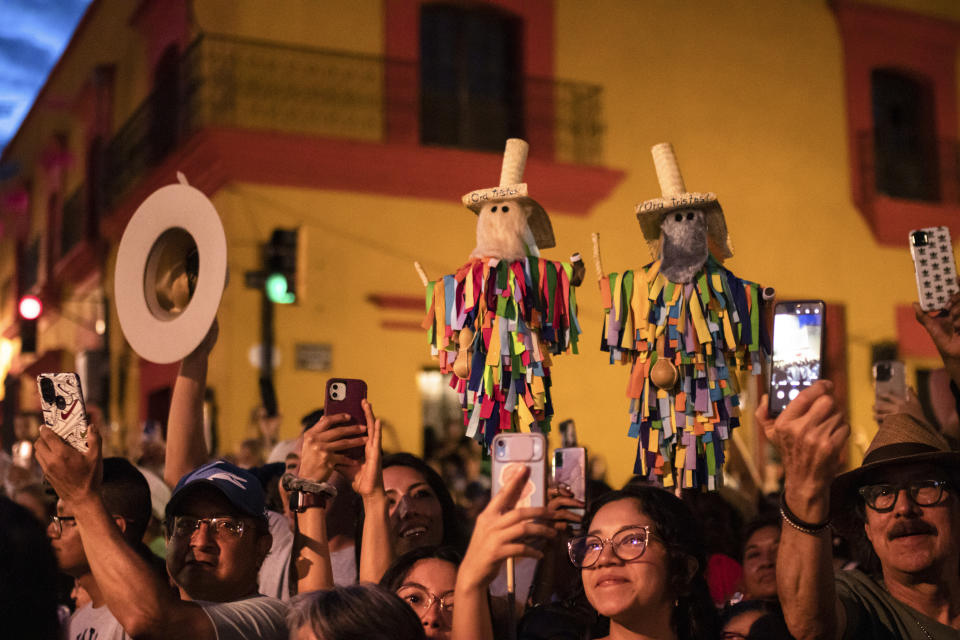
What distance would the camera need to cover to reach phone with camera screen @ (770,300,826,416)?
87.5 inches

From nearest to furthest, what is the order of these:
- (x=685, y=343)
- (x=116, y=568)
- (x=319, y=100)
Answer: (x=116, y=568)
(x=685, y=343)
(x=319, y=100)

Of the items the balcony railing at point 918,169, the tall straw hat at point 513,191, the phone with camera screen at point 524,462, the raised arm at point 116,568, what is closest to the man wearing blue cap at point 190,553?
the raised arm at point 116,568

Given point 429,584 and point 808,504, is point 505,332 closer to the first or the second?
point 429,584

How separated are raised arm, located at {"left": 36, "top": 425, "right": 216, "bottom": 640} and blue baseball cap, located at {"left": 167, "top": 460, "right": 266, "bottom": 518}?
33 centimetres

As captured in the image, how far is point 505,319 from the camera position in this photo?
11.4ft

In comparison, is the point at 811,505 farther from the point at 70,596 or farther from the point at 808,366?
the point at 70,596

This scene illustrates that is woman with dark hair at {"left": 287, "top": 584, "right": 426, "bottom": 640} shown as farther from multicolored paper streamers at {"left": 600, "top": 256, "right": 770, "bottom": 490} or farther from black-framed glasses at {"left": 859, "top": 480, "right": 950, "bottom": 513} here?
multicolored paper streamers at {"left": 600, "top": 256, "right": 770, "bottom": 490}

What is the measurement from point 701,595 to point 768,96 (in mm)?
10646

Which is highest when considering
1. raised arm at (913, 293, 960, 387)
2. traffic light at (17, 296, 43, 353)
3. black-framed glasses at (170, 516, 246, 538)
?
traffic light at (17, 296, 43, 353)

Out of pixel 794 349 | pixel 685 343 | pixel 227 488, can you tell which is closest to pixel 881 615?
pixel 794 349

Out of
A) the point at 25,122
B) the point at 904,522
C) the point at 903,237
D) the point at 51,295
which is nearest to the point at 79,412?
the point at 904,522

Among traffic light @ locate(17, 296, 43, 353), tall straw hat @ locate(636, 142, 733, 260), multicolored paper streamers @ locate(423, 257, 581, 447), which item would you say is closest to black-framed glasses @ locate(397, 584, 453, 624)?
multicolored paper streamers @ locate(423, 257, 581, 447)

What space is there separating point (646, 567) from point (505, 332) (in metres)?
1.12

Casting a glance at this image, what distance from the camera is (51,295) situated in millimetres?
16531
